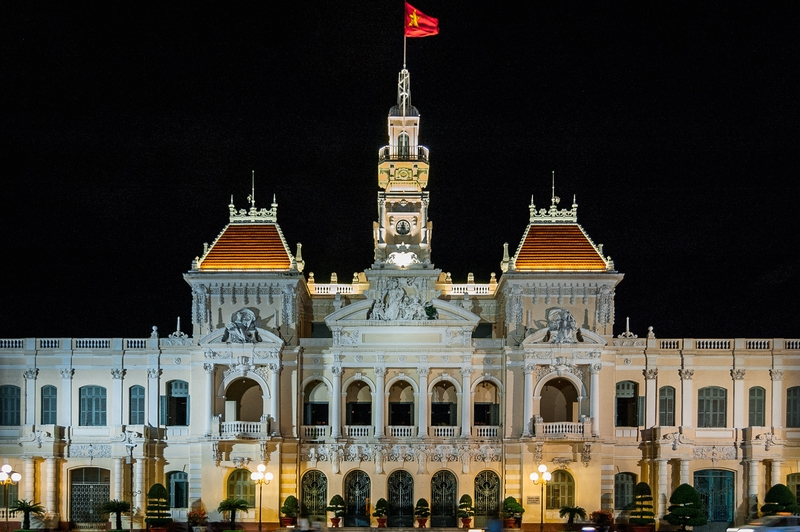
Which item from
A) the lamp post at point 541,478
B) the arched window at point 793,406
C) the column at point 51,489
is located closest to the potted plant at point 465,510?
the lamp post at point 541,478

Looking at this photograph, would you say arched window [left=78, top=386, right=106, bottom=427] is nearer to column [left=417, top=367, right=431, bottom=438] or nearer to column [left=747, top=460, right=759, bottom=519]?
column [left=417, top=367, right=431, bottom=438]

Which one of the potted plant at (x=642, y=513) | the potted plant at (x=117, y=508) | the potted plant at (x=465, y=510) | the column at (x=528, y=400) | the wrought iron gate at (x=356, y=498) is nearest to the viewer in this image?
the potted plant at (x=117, y=508)

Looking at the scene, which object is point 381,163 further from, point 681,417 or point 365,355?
point 681,417

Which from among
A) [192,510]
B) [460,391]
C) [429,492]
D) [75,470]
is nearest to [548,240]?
[460,391]

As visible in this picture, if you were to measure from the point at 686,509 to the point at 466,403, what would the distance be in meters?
12.8

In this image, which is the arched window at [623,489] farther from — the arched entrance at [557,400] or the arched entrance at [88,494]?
the arched entrance at [88,494]

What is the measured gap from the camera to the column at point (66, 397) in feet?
246

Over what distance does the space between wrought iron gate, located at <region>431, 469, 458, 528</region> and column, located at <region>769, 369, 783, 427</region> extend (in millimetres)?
17874

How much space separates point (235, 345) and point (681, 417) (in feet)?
81.2

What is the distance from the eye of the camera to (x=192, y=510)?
71.8m

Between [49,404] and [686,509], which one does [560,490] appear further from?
[49,404]

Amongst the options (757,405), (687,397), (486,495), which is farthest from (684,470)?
(486,495)

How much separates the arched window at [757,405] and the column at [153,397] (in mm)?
32770

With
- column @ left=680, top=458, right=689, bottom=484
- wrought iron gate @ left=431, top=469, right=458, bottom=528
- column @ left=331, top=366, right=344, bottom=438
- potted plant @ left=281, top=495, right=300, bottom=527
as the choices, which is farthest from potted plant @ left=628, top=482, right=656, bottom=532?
potted plant @ left=281, top=495, right=300, bottom=527
